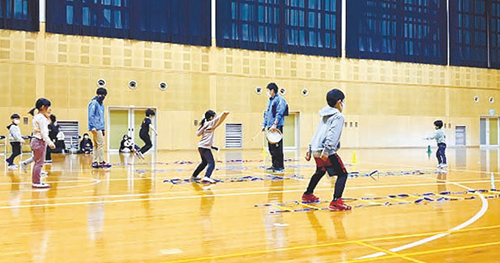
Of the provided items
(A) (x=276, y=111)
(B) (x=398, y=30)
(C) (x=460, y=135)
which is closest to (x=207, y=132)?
(A) (x=276, y=111)

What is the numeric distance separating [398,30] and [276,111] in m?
20.1

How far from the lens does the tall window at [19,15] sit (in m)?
20.2

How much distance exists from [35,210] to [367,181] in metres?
5.63

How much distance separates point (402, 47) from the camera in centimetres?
2875

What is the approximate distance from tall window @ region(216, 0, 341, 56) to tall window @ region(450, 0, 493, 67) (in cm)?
813

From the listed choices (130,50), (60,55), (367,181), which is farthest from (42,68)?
(367,181)

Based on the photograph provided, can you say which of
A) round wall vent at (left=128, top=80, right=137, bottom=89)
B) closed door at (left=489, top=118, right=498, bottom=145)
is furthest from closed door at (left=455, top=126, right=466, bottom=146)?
round wall vent at (left=128, top=80, right=137, bottom=89)

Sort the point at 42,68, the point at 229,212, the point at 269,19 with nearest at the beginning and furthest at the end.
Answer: the point at 229,212 → the point at 42,68 → the point at 269,19

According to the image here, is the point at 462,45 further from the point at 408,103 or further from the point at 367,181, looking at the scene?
the point at 367,181

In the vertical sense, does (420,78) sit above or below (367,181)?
above

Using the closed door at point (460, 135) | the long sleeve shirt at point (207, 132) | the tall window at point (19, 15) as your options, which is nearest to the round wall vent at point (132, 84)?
the tall window at point (19, 15)

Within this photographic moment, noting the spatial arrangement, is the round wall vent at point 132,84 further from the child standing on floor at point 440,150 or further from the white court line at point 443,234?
the white court line at point 443,234

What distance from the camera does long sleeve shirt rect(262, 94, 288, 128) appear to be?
1075 centimetres

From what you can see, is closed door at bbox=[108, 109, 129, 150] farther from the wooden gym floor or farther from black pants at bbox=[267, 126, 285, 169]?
the wooden gym floor
